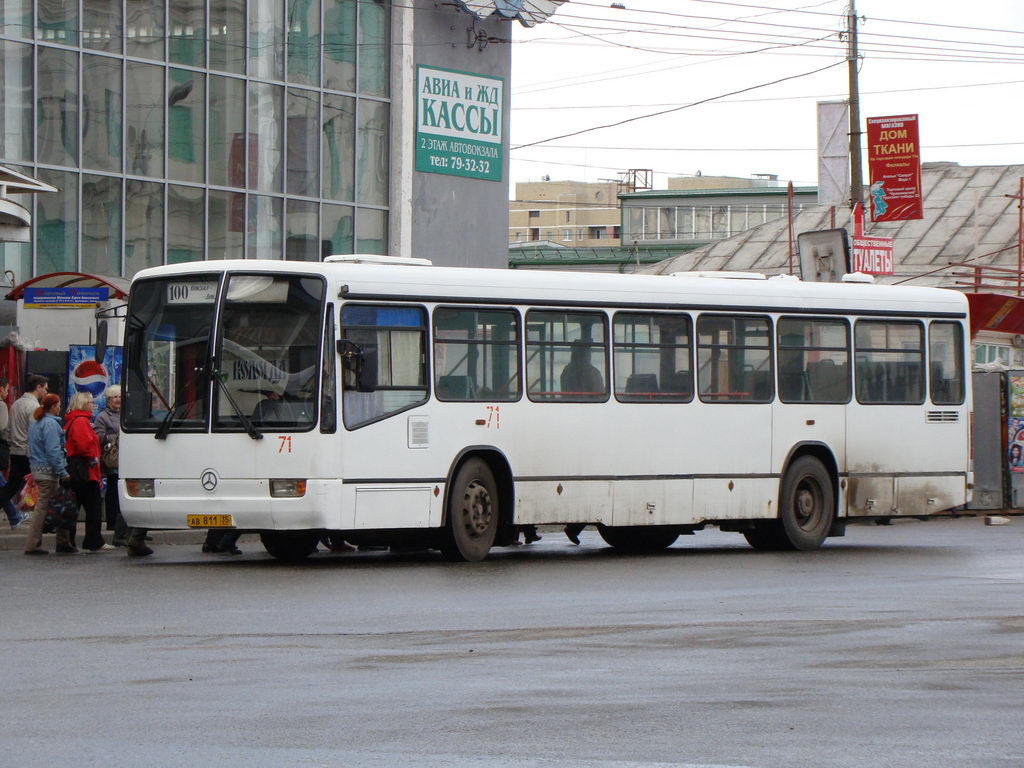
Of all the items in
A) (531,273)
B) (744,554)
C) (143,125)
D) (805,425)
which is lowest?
(744,554)

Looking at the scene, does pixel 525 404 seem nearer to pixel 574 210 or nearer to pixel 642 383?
pixel 642 383

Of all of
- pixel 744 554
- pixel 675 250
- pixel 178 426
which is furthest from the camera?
pixel 675 250

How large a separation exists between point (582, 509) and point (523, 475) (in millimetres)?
817

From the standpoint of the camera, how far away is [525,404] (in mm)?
17547

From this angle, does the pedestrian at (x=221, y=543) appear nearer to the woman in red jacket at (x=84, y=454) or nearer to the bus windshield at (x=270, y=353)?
the woman in red jacket at (x=84, y=454)

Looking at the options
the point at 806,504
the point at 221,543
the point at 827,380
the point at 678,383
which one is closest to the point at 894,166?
the point at 827,380

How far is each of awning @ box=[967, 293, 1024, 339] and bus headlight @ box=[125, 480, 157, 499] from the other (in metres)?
20.2

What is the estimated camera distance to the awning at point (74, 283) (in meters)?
23.2

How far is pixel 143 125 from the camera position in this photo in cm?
3109

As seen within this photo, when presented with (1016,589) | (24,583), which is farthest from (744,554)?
(24,583)

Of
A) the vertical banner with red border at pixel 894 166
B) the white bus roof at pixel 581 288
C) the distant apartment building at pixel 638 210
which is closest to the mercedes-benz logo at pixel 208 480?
the white bus roof at pixel 581 288

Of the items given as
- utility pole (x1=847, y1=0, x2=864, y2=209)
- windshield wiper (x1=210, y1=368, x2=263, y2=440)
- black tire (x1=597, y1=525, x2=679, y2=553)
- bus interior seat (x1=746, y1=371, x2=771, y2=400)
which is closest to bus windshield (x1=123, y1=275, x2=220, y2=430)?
windshield wiper (x1=210, y1=368, x2=263, y2=440)

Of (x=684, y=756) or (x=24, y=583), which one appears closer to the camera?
(x=684, y=756)

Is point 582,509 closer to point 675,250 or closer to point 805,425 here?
point 805,425
